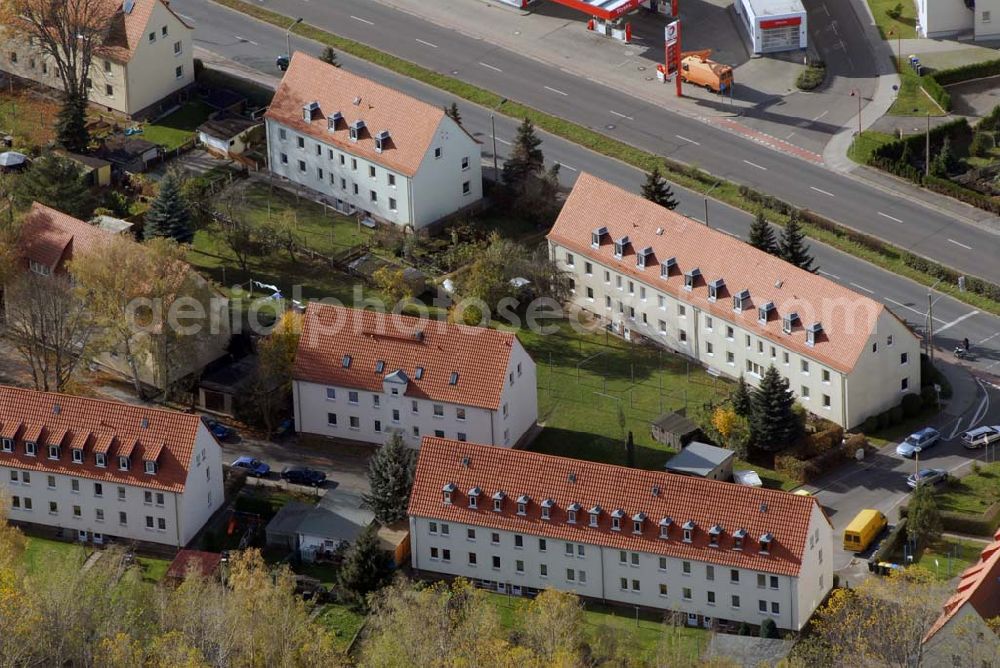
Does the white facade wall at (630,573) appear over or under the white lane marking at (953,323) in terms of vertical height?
under

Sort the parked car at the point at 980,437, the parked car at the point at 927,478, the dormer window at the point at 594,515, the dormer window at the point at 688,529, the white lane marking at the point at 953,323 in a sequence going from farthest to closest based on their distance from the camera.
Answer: the white lane marking at the point at 953,323 → the parked car at the point at 980,437 → the parked car at the point at 927,478 → the dormer window at the point at 594,515 → the dormer window at the point at 688,529

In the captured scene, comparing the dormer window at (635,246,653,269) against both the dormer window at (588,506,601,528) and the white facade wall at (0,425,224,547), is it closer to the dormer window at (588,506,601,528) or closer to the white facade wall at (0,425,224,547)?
the dormer window at (588,506,601,528)

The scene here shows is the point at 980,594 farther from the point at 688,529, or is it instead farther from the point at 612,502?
the point at 612,502

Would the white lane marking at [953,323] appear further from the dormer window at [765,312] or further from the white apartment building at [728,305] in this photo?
the dormer window at [765,312]

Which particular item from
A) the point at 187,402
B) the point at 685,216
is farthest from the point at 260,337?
the point at 685,216

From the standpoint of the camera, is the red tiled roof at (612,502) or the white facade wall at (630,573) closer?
the red tiled roof at (612,502)

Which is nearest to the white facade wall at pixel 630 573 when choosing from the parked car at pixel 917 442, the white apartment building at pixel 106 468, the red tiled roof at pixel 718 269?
the white apartment building at pixel 106 468
